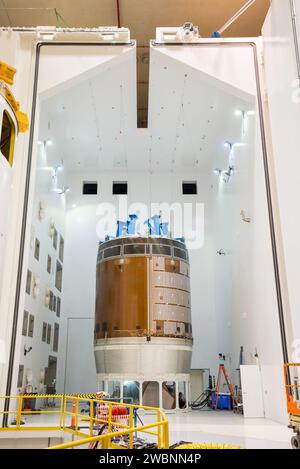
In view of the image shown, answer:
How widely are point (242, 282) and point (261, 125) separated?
7.31 metres

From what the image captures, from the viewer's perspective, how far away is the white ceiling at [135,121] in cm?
1991

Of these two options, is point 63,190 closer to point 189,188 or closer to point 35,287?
point 35,287

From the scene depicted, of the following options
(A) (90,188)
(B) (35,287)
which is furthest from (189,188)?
(B) (35,287)

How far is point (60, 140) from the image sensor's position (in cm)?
2483

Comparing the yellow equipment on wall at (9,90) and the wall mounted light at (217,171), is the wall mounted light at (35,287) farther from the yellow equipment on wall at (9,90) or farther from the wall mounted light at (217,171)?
the wall mounted light at (217,171)

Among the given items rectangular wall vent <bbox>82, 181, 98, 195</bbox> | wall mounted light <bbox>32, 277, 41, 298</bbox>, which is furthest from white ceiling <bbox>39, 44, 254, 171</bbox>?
wall mounted light <bbox>32, 277, 41, 298</bbox>

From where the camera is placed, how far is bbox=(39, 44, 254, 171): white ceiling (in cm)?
1991

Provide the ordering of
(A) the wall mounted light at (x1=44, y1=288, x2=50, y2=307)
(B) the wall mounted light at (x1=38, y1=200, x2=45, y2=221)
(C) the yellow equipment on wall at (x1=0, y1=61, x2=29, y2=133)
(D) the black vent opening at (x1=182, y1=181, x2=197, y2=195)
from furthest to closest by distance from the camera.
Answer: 1. (D) the black vent opening at (x1=182, y1=181, x2=197, y2=195)
2. (A) the wall mounted light at (x1=44, y1=288, x2=50, y2=307)
3. (B) the wall mounted light at (x1=38, y1=200, x2=45, y2=221)
4. (C) the yellow equipment on wall at (x1=0, y1=61, x2=29, y2=133)

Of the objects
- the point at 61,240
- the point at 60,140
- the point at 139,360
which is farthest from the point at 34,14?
the point at 139,360

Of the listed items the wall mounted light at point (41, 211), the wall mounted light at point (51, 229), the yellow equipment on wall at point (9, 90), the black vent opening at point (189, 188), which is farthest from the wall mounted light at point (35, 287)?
the black vent opening at point (189, 188)

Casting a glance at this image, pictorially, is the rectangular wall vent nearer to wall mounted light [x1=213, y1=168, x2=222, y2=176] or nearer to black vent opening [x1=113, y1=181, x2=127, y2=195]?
black vent opening [x1=113, y1=181, x2=127, y2=195]

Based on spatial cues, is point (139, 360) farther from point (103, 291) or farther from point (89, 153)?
point (89, 153)

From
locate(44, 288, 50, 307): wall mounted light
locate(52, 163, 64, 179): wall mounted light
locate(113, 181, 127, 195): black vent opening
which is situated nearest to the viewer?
locate(44, 288, 50, 307): wall mounted light
